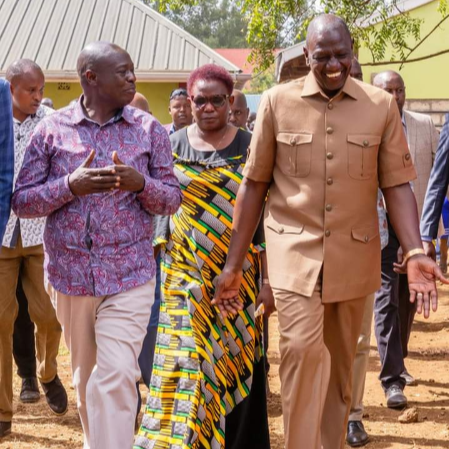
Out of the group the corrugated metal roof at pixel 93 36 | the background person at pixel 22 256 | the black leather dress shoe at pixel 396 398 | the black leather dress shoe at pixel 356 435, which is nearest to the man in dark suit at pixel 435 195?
the black leather dress shoe at pixel 356 435

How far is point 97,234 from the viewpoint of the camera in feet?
15.9

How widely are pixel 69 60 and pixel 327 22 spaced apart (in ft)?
50.5

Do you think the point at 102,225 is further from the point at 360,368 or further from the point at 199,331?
the point at 360,368

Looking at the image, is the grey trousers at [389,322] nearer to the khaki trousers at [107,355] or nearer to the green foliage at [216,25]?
the khaki trousers at [107,355]

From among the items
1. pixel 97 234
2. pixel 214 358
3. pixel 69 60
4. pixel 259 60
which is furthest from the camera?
pixel 69 60

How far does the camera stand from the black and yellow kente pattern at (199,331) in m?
5.57

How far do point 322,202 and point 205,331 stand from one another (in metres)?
1.20

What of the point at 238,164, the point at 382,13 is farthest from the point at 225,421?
the point at 382,13

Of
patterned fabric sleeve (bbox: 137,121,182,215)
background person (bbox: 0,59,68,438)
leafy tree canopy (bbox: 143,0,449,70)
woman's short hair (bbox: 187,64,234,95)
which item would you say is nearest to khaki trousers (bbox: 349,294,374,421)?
woman's short hair (bbox: 187,64,234,95)

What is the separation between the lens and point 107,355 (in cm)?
479

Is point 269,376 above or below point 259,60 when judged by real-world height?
below

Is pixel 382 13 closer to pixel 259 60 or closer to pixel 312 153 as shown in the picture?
pixel 259 60

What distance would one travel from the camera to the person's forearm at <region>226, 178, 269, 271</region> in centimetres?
524

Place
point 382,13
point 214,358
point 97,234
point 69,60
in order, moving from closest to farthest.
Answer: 1. point 97,234
2. point 214,358
3. point 382,13
4. point 69,60
